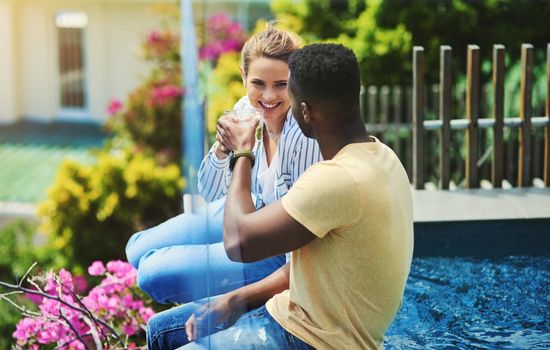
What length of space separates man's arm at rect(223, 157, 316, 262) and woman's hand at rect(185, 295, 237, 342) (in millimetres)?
236

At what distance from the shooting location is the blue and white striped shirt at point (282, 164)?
8.87ft

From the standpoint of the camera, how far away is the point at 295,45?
2.86 metres

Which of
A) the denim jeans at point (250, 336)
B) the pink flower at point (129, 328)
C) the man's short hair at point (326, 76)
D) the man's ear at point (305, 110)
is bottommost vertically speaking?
the pink flower at point (129, 328)

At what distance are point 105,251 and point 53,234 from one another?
1.99ft

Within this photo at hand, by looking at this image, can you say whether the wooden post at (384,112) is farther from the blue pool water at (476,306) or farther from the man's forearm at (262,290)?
the man's forearm at (262,290)

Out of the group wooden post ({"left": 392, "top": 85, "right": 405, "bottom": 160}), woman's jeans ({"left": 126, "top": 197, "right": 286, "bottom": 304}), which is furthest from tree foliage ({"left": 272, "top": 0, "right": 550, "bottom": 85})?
woman's jeans ({"left": 126, "top": 197, "right": 286, "bottom": 304})

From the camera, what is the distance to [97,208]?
9.32m

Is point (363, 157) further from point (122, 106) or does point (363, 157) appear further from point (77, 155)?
point (77, 155)

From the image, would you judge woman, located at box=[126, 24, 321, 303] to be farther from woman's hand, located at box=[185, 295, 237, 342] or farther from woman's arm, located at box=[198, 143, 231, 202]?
woman's hand, located at box=[185, 295, 237, 342]

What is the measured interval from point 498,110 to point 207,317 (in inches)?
140

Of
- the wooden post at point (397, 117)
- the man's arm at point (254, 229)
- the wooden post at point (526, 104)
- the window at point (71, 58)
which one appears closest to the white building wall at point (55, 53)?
the window at point (71, 58)

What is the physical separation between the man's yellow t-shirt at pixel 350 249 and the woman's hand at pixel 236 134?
0.31 m

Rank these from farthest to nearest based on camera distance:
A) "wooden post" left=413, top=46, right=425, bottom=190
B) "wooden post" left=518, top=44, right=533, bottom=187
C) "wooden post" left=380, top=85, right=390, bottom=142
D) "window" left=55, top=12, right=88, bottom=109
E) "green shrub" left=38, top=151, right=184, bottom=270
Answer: "window" left=55, top=12, right=88, bottom=109
"green shrub" left=38, top=151, right=184, bottom=270
"wooden post" left=380, top=85, right=390, bottom=142
"wooden post" left=413, top=46, right=425, bottom=190
"wooden post" left=518, top=44, right=533, bottom=187

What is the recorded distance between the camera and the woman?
2.75m
